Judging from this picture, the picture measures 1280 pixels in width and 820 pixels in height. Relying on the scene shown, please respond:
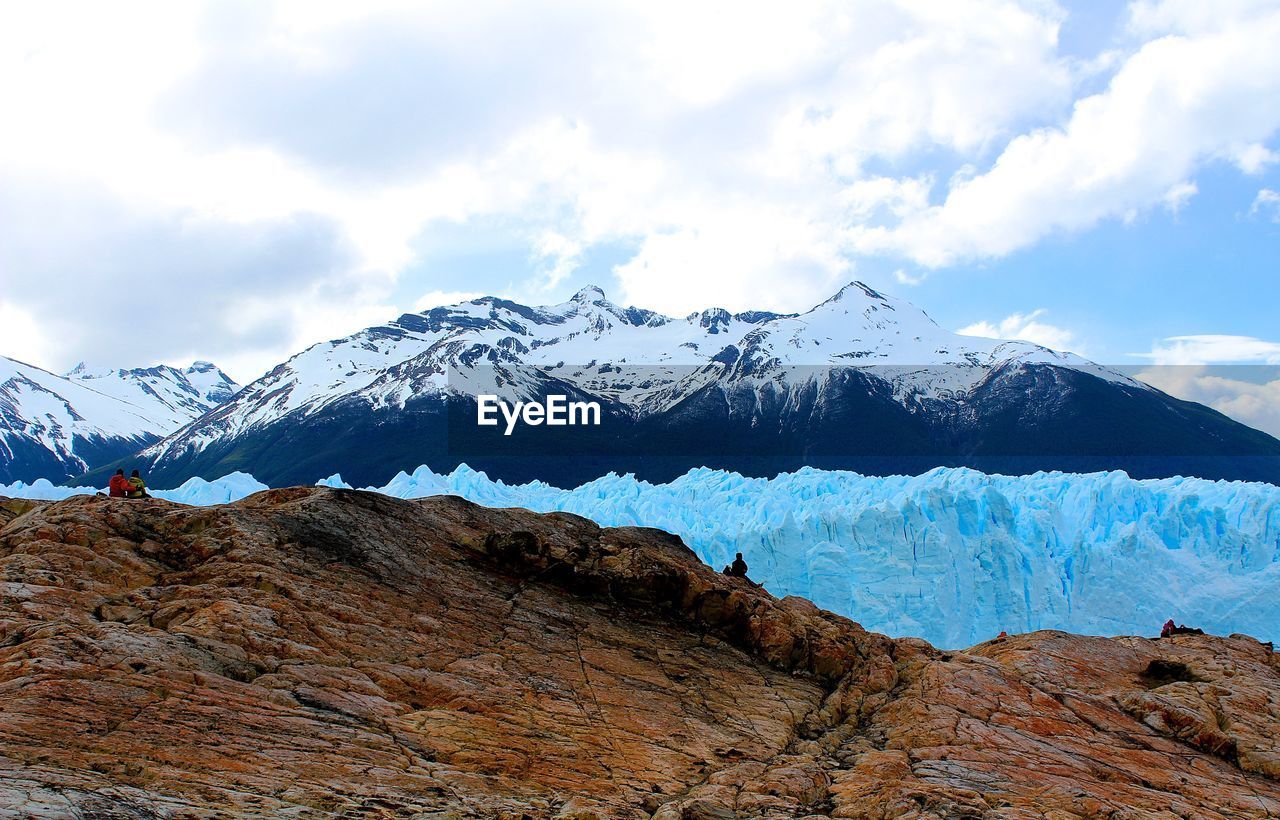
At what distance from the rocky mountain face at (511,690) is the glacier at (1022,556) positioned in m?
25.7

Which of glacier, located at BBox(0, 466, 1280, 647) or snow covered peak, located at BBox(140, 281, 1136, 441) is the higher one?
snow covered peak, located at BBox(140, 281, 1136, 441)

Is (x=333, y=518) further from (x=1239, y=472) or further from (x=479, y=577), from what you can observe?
(x=1239, y=472)

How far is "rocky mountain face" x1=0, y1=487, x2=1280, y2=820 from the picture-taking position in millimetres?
8625

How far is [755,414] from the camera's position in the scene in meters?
123

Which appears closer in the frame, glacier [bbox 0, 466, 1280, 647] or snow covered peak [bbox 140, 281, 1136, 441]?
glacier [bbox 0, 466, 1280, 647]

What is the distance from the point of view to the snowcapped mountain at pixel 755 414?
10950 cm

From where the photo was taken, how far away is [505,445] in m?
112

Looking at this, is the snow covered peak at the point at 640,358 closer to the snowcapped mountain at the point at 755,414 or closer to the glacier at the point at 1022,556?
the snowcapped mountain at the point at 755,414

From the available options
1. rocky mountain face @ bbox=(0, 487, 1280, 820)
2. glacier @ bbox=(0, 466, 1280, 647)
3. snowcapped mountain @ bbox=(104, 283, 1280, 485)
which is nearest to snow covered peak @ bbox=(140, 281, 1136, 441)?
snowcapped mountain @ bbox=(104, 283, 1280, 485)

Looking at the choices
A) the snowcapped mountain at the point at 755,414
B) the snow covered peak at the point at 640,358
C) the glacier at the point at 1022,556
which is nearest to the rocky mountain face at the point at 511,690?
the glacier at the point at 1022,556

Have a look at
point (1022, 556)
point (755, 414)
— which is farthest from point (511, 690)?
point (755, 414)

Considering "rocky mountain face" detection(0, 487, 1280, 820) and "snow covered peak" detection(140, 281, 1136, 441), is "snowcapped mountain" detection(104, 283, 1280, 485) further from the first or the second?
"rocky mountain face" detection(0, 487, 1280, 820)

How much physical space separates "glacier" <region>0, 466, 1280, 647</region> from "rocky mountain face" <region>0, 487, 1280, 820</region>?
25.7 meters

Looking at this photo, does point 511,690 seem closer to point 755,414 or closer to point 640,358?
point 755,414
